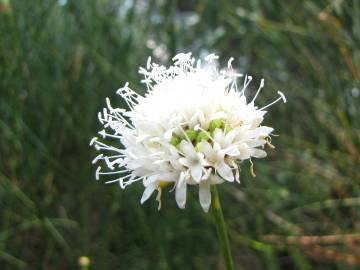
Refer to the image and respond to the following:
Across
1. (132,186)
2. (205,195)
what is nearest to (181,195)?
(205,195)

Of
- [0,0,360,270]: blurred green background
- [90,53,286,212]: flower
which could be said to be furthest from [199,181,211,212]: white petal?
[0,0,360,270]: blurred green background

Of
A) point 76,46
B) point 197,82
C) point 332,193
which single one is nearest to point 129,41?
point 76,46

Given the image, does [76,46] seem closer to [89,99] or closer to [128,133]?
[89,99]

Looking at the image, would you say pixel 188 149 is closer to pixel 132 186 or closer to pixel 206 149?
pixel 206 149

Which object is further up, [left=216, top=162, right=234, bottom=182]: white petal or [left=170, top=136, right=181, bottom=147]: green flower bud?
[left=170, top=136, right=181, bottom=147]: green flower bud

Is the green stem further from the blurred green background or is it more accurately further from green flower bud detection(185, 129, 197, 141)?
the blurred green background

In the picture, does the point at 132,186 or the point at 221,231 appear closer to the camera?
the point at 221,231
